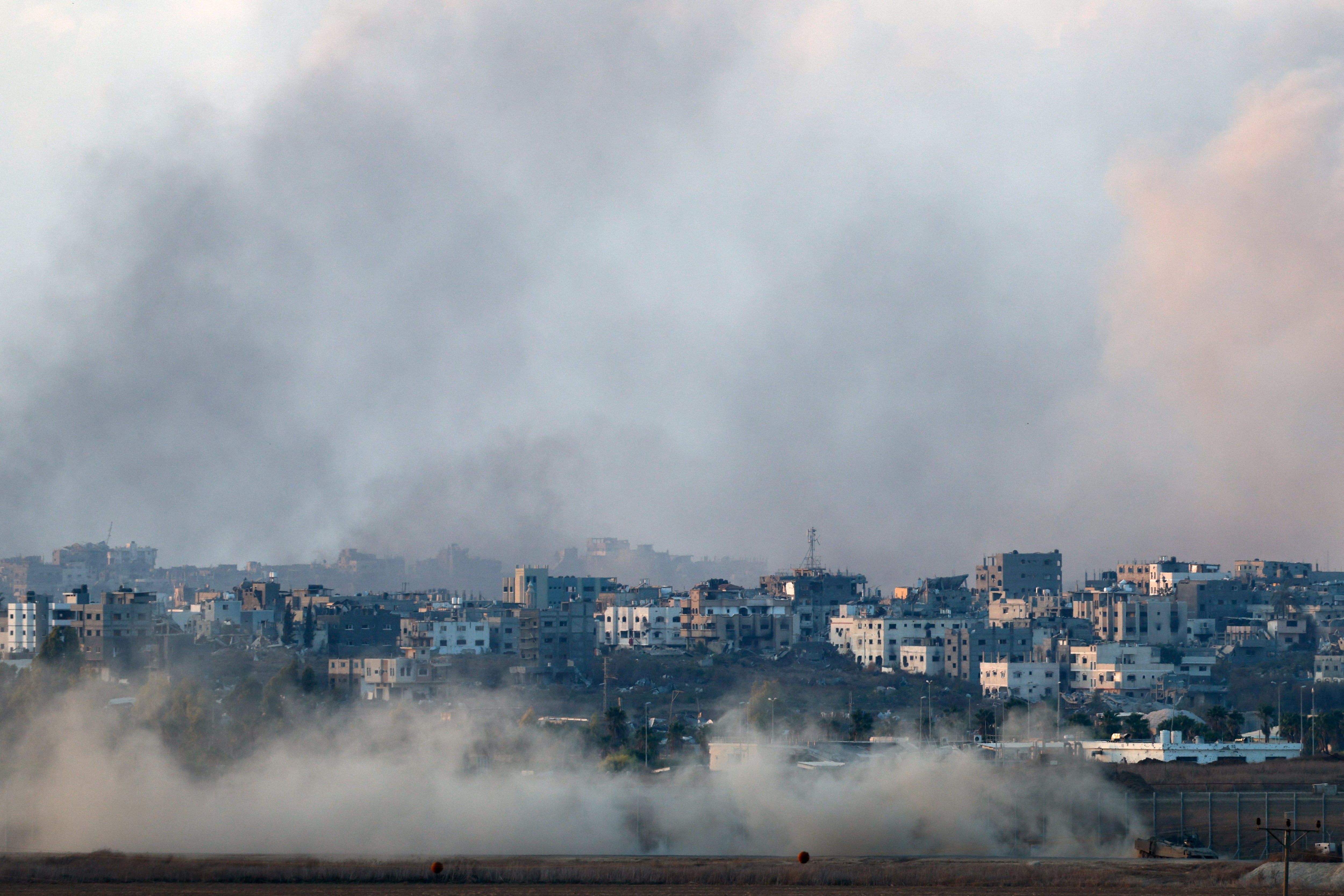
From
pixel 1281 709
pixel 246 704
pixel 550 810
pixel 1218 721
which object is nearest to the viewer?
pixel 550 810

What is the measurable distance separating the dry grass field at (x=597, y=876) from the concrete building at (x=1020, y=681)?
108 meters

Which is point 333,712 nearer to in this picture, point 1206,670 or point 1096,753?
point 1096,753

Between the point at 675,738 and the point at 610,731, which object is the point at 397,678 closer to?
the point at 610,731

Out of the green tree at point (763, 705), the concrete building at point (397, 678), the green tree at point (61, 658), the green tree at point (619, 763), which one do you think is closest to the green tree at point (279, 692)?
the green tree at point (61, 658)

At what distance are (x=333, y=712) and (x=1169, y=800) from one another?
60206 mm

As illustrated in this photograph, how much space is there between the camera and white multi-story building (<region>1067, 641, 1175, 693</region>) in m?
180

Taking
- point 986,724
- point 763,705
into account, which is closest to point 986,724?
point 986,724

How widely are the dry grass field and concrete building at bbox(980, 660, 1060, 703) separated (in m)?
108

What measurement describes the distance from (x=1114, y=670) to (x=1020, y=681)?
11.3 metres

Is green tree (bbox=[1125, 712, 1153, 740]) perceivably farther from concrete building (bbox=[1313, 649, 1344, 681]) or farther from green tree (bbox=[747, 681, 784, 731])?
concrete building (bbox=[1313, 649, 1344, 681])

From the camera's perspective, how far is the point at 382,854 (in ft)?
232

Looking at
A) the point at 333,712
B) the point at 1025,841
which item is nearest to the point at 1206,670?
the point at 333,712

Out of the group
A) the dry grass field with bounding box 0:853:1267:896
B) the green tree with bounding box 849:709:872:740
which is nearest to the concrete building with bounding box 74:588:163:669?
the green tree with bounding box 849:709:872:740

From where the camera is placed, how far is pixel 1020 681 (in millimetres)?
177500
